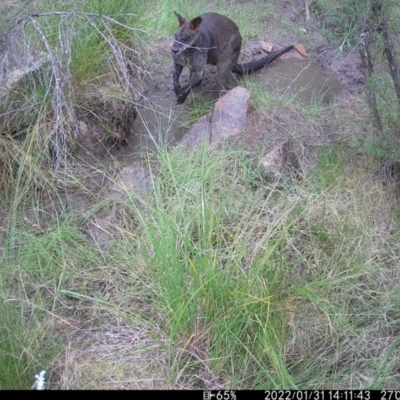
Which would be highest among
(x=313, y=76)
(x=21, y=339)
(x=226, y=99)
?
(x=21, y=339)

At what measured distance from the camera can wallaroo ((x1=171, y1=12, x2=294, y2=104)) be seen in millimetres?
5996

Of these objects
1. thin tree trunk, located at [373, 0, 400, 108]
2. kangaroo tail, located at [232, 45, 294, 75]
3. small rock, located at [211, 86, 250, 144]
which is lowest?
kangaroo tail, located at [232, 45, 294, 75]

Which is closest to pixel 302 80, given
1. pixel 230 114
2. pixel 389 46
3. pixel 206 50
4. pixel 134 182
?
pixel 206 50

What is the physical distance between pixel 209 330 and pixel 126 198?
4.70 feet

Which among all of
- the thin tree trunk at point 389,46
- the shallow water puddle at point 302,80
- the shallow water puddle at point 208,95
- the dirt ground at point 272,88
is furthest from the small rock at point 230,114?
the thin tree trunk at point 389,46

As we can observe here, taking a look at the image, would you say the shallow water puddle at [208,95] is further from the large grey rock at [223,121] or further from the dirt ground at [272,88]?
the large grey rock at [223,121]

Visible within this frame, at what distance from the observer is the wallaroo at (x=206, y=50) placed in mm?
5996

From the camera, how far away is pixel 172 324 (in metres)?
3.03

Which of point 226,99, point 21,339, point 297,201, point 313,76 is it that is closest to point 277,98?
point 226,99

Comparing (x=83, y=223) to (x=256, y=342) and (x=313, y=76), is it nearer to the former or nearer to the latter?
(x=256, y=342)

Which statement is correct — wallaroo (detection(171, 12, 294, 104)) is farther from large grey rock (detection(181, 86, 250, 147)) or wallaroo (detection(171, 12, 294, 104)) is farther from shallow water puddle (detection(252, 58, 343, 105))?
large grey rock (detection(181, 86, 250, 147))

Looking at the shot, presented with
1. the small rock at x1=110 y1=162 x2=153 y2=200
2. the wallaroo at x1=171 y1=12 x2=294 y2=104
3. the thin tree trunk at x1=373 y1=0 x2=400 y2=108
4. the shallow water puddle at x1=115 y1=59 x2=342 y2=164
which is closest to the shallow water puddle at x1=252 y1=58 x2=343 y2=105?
the shallow water puddle at x1=115 y1=59 x2=342 y2=164

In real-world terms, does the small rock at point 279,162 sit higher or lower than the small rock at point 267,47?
higher

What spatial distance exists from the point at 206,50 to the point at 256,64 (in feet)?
3.14
